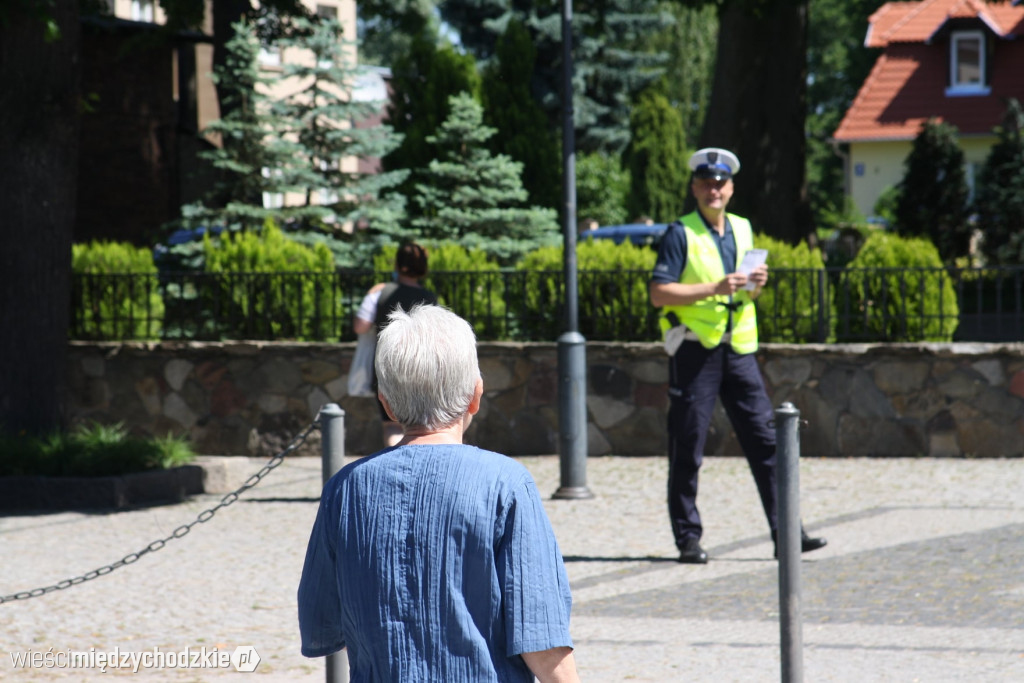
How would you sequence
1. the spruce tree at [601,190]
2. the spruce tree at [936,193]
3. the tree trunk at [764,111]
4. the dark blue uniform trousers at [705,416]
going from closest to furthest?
the dark blue uniform trousers at [705,416] < the tree trunk at [764,111] < the spruce tree at [936,193] < the spruce tree at [601,190]

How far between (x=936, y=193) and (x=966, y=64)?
13053 millimetres

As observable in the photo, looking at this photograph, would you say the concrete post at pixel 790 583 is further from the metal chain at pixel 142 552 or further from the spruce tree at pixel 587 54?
the spruce tree at pixel 587 54

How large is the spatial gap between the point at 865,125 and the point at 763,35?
25.1 m

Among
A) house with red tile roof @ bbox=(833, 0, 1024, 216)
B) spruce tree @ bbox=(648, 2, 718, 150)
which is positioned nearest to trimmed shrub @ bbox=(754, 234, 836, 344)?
house with red tile roof @ bbox=(833, 0, 1024, 216)

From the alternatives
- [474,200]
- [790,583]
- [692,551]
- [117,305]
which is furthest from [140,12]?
[790,583]

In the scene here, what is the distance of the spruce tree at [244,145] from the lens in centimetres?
1602

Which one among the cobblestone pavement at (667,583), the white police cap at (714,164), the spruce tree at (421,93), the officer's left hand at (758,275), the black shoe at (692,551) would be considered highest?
the spruce tree at (421,93)

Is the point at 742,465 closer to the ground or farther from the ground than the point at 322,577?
closer to the ground

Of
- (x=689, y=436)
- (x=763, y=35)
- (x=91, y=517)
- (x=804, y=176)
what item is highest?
(x=763, y=35)

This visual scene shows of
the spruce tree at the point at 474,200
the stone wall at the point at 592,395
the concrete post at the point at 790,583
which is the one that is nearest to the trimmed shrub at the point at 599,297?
the stone wall at the point at 592,395

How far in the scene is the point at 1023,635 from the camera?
16.8 feet

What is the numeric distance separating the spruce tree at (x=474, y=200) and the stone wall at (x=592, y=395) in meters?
6.95

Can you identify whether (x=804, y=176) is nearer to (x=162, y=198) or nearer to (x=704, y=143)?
(x=704, y=143)

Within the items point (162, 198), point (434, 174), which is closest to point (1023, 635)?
point (434, 174)
